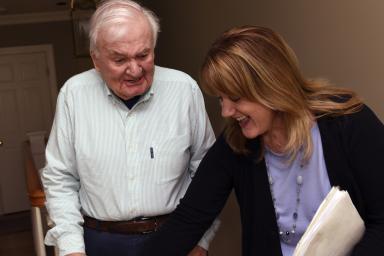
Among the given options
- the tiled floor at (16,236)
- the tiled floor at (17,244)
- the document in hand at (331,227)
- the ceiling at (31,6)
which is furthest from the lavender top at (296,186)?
the ceiling at (31,6)

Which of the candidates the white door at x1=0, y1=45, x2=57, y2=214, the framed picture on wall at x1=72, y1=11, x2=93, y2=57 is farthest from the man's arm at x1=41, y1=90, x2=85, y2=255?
the white door at x1=0, y1=45, x2=57, y2=214

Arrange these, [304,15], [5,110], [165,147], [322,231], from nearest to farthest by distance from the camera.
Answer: [322,231]
[165,147]
[304,15]
[5,110]

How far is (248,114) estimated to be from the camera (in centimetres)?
98

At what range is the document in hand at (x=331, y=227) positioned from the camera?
33.2 inches

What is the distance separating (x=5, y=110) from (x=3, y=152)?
0.60m

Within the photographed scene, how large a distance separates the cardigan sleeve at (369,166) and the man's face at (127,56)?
58 cm

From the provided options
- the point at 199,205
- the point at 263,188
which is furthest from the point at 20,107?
the point at 263,188

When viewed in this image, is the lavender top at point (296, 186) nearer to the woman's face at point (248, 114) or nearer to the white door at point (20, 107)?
the woman's face at point (248, 114)

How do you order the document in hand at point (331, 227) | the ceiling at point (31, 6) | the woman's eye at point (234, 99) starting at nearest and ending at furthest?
1. the document in hand at point (331, 227)
2. the woman's eye at point (234, 99)
3. the ceiling at point (31, 6)

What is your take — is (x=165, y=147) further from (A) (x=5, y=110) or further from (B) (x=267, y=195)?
(A) (x=5, y=110)

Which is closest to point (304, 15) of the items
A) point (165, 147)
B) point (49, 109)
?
point (165, 147)

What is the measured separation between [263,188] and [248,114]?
189 millimetres

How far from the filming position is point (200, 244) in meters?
1.42

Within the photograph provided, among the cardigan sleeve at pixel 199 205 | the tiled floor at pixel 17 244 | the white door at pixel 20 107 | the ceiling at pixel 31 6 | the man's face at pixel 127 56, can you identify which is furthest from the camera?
the white door at pixel 20 107
